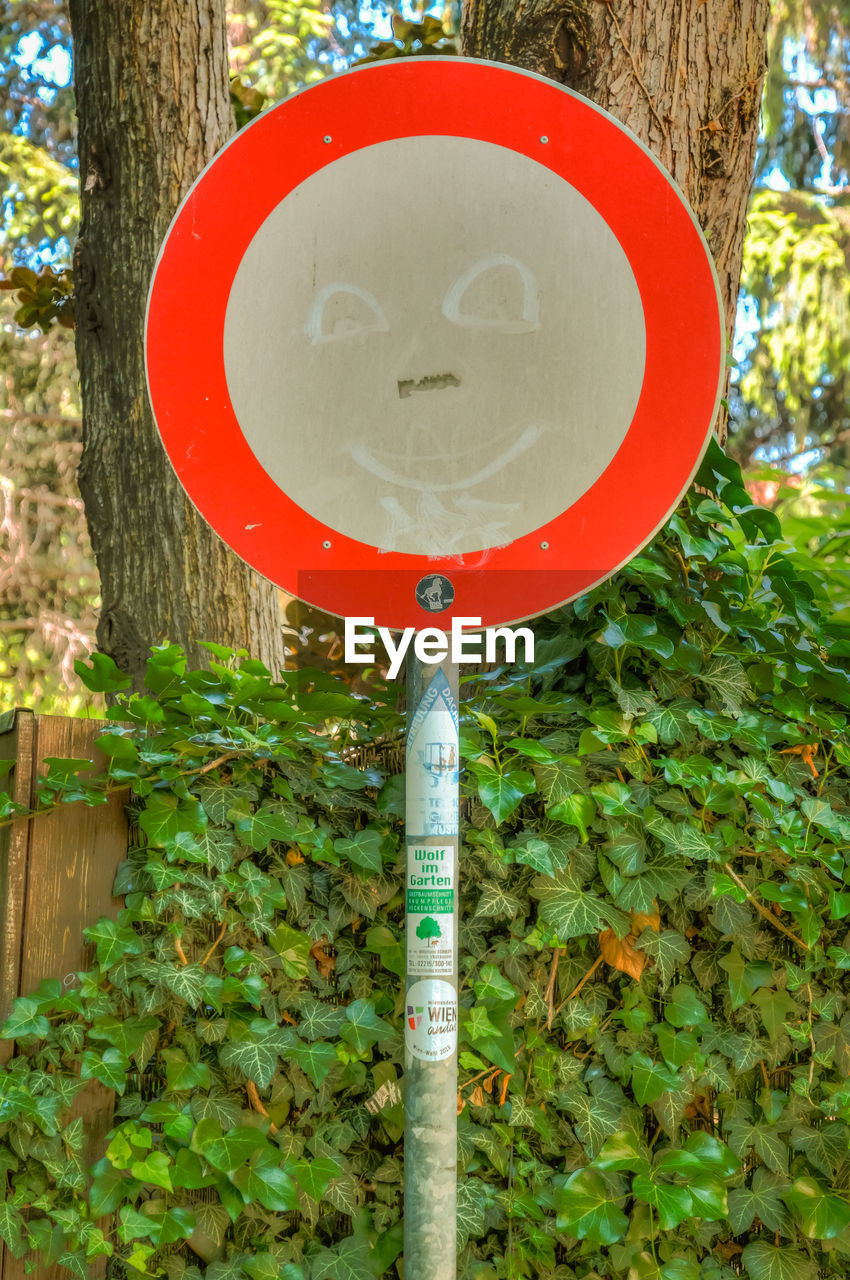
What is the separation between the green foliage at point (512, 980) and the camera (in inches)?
53.7

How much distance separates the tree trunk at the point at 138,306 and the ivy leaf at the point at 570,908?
141 centimetres

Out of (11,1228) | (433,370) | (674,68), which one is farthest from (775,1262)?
(674,68)

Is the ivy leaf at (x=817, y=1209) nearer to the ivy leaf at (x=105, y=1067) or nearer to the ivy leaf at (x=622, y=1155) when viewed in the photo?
the ivy leaf at (x=622, y=1155)

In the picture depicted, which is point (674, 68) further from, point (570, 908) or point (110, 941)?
point (110, 941)

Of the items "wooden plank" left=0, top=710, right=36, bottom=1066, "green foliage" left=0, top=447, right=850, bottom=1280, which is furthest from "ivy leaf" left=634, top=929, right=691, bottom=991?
"wooden plank" left=0, top=710, right=36, bottom=1066

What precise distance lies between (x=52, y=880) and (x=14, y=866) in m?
0.05

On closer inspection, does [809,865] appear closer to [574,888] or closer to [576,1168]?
[574,888]

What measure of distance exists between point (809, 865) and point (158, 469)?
185cm

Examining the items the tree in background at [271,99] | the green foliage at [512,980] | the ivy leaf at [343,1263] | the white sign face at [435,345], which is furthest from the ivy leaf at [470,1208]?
the tree in background at [271,99]

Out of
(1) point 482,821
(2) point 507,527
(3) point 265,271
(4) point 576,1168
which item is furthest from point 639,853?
(3) point 265,271

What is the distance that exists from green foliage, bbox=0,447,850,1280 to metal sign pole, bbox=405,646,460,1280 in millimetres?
249

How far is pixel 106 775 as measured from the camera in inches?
55.4

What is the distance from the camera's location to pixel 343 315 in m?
1.20

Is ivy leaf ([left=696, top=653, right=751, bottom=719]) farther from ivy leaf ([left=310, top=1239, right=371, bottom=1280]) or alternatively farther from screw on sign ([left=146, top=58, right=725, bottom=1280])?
ivy leaf ([left=310, top=1239, right=371, bottom=1280])
